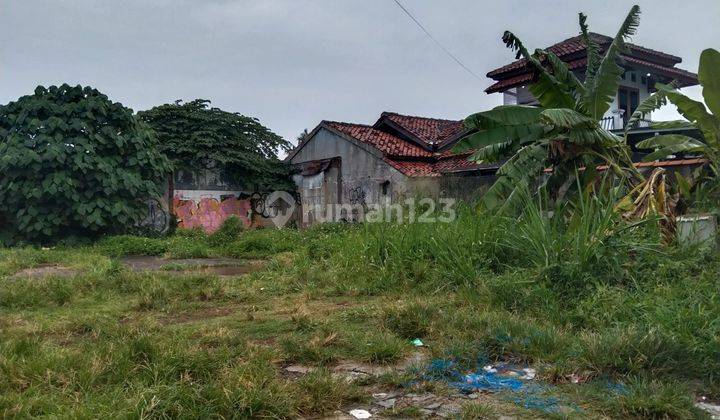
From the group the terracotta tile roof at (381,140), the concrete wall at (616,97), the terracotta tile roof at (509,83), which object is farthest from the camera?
the terracotta tile roof at (509,83)

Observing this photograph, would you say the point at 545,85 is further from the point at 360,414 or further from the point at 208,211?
the point at 208,211

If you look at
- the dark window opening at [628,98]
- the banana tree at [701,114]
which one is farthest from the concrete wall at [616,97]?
the banana tree at [701,114]

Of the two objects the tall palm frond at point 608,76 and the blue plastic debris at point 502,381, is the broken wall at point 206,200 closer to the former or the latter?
the tall palm frond at point 608,76

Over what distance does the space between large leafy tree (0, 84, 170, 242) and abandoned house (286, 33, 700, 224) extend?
21.8 feet

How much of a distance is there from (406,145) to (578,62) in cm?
581

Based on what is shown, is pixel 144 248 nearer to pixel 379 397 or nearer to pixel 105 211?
pixel 105 211

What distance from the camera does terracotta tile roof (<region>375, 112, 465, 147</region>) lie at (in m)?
18.1

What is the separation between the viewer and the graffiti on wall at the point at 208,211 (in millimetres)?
17922

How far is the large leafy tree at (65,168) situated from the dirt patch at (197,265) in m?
2.66

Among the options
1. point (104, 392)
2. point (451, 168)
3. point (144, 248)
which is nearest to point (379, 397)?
point (104, 392)

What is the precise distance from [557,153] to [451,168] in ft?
26.3

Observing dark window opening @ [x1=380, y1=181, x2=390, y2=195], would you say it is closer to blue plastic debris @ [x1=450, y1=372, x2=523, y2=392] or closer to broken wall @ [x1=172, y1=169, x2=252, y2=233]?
broken wall @ [x1=172, y1=169, x2=252, y2=233]

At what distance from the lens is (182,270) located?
320 inches

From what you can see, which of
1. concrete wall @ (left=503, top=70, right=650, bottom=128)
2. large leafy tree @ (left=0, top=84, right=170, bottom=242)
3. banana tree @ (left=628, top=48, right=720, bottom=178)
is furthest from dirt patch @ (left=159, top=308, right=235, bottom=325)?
concrete wall @ (left=503, top=70, right=650, bottom=128)
